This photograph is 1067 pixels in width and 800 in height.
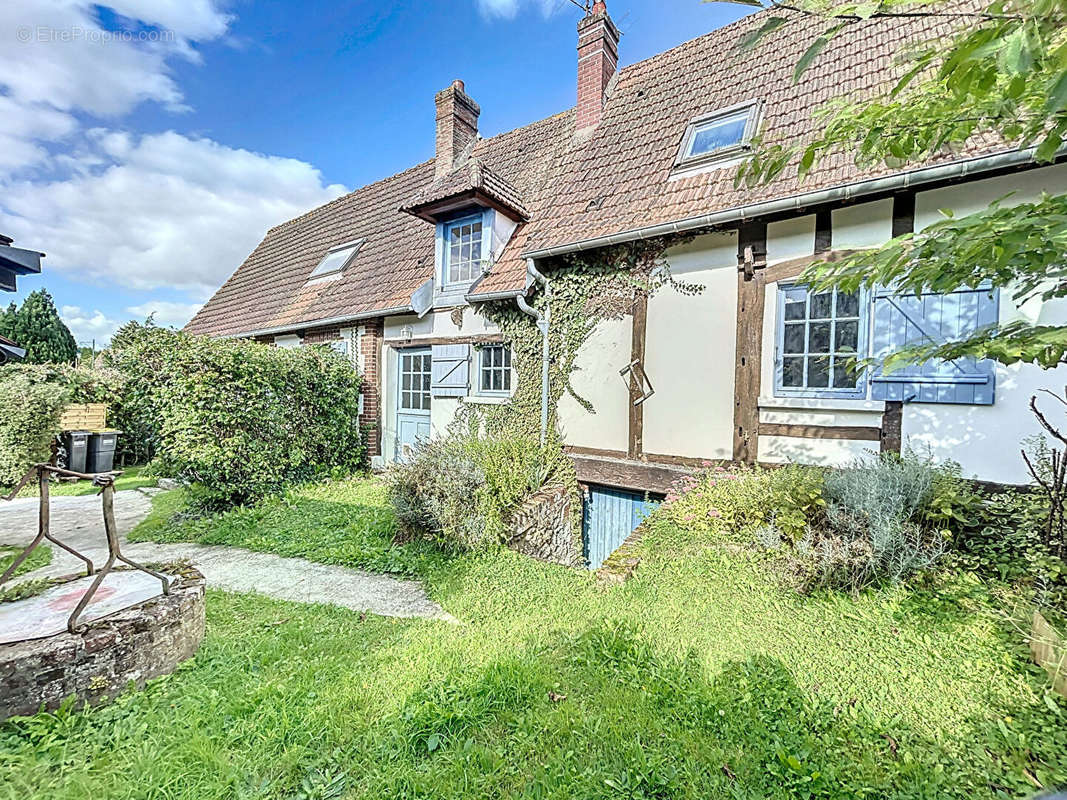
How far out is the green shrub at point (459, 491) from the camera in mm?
4793

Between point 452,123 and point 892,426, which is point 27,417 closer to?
point 452,123

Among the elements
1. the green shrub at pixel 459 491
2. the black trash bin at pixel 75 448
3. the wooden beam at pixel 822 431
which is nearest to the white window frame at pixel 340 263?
the black trash bin at pixel 75 448

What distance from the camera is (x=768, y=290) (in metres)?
4.89

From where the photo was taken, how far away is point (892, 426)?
4344 mm

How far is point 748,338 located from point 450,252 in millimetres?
5121

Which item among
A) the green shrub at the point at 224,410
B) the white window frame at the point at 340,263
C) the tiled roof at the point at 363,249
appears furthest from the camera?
the white window frame at the point at 340,263

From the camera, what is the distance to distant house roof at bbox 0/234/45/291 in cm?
446

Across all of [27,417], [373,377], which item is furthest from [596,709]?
[27,417]

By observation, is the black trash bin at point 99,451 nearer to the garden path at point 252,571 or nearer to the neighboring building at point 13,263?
the garden path at point 252,571

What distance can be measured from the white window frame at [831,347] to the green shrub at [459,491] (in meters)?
3.14

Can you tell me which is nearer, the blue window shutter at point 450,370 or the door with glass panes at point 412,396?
the blue window shutter at point 450,370

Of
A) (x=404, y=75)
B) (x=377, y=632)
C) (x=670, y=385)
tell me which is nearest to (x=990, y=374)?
(x=670, y=385)

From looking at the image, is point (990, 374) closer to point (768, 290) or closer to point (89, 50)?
point (768, 290)

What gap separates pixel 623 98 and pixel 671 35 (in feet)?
4.81
